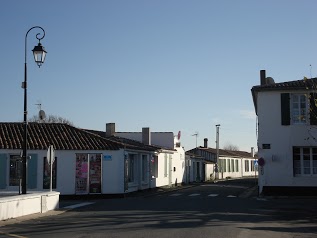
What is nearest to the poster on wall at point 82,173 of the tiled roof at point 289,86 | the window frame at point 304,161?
the tiled roof at point 289,86

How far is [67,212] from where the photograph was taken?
18156 mm

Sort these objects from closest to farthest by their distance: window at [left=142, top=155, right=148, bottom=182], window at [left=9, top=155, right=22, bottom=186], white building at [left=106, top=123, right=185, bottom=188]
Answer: window at [left=9, top=155, right=22, bottom=186], window at [left=142, top=155, right=148, bottom=182], white building at [left=106, top=123, right=185, bottom=188]

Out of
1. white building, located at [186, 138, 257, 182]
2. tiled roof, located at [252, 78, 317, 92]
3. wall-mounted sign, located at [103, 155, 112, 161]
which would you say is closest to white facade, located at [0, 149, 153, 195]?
wall-mounted sign, located at [103, 155, 112, 161]

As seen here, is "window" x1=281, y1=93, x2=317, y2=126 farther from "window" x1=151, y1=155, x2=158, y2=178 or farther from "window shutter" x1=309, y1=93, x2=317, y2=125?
"window" x1=151, y1=155, x2=158, y2=178

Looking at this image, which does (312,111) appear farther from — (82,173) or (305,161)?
(82,173)

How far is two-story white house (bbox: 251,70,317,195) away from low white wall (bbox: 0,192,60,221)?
1246cm

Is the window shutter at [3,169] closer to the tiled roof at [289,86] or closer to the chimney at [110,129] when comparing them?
the chimney at [110,129]

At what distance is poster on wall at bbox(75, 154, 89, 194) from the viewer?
2695 cm

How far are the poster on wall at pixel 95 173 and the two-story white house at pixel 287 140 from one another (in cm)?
924

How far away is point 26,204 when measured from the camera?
54.2 ft

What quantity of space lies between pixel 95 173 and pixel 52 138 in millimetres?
3474

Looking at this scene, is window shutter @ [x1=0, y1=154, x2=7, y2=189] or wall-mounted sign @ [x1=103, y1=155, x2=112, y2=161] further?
wall-mounted sign @ [x1=103, y1=155, x2=112, y2=161]

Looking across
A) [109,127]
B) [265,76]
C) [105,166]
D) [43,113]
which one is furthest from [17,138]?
[265,76]

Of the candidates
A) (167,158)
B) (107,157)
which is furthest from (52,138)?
(167,158)
